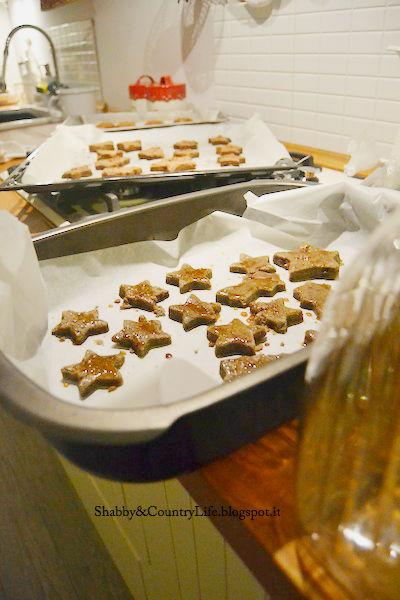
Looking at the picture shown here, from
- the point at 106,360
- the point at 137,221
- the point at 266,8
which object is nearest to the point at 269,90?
the point at 266,8

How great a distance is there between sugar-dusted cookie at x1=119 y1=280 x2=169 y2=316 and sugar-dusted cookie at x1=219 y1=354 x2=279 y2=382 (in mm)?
217

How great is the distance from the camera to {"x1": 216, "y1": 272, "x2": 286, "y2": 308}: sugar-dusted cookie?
2.83 feet

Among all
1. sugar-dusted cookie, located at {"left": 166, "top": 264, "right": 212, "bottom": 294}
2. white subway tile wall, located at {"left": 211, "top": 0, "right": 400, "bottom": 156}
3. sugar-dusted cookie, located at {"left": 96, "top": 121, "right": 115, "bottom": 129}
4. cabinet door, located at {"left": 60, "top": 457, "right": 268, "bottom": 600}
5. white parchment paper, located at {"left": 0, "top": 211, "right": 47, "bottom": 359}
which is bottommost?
cabinet door, located at {"left": 60, "top": 457, "right": 268, "bottom": 600}

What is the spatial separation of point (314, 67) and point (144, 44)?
1.31m

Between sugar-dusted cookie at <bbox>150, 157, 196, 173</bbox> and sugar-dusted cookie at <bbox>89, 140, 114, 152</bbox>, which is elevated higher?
sugar-dusted cookie at <bbox>89, 140, 114, 152</bbox>

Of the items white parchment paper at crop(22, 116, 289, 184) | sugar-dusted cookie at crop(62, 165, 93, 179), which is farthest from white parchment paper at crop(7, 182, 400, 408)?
sugar-dusted cookie at crop(62, 165, 93, 179)

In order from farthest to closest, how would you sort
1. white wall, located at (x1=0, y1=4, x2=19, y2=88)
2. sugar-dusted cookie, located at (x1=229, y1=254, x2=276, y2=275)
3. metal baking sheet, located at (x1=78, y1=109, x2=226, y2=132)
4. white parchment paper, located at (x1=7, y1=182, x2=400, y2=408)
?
white wall, located at (x1=0, y1=4, x2=19, y2=88)
metal baking sheet, located at (x1=78, y1=109, x2=226, y2=132)
sugar-dusted cookie, located at (x1=229, y1=254, x2=276, y2=275)
white parchment paper, located at (x1=7, y1=182, x2=400, y2=408)

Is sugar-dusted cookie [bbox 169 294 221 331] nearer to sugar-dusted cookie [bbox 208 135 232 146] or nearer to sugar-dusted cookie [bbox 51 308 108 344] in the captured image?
sugar-dusted cookie [bbox 51 308 108 344]

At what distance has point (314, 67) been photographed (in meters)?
1.68

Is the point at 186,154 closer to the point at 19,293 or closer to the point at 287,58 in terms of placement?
the point at 287,58

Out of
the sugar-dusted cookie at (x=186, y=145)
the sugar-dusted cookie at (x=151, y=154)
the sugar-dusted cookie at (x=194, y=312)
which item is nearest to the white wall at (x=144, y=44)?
the sugar-dusted cookie at (x=186, y=145)

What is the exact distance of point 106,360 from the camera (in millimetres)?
719

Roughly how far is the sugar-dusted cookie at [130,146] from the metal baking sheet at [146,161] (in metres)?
0.03

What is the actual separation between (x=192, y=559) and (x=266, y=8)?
1853mm
